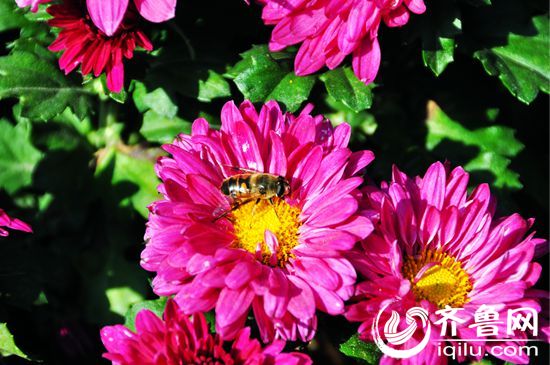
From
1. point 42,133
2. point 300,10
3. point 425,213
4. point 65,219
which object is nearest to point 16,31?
point 42,133

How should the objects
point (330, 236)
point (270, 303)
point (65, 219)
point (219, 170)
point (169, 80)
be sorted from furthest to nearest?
1. point (65, 219)
2. point (169, 80)
3. point (219, 170)
4. point (330, 236)
5. point (270, 303)

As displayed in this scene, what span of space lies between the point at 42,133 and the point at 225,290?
3.70 ft

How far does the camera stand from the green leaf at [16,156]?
222 cm

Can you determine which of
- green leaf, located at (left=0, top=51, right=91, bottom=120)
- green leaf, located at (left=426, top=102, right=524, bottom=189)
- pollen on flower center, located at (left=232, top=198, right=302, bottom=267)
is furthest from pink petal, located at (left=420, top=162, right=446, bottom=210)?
green leaf, located at (left=0, top=51, right=91, bottom=120)

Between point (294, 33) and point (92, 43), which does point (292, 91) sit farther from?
point (92, 43)

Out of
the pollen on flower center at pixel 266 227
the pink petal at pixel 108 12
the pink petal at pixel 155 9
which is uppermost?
the pink petal at pixel 108 12

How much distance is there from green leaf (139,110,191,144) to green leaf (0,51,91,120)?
18 cm

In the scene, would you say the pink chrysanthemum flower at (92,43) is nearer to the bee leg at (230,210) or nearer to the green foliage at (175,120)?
the green foliage at (175,120)

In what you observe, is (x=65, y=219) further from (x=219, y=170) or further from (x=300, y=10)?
(x=300, y=10)

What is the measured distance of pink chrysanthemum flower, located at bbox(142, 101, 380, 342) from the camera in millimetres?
1316

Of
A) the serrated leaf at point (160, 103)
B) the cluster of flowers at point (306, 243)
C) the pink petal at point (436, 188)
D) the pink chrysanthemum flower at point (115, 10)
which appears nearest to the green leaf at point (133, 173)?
the serrated leaf at point (160, 103)

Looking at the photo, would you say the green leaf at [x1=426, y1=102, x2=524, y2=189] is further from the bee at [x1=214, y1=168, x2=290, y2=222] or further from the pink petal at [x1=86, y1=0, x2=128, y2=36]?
the pink petal at [x1=86, y1=0, x2=128, y2=36]

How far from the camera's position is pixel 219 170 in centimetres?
153

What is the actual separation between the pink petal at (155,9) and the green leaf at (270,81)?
0.97ft
